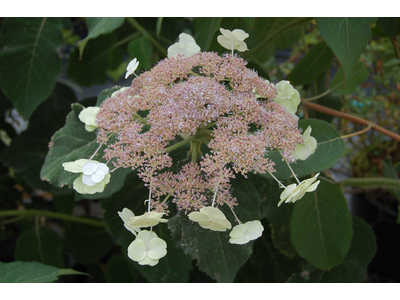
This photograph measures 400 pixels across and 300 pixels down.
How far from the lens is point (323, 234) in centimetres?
64

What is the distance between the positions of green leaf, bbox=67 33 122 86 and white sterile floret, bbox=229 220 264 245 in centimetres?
70

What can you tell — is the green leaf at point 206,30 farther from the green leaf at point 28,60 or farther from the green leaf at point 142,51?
the green leaf at point 28,60

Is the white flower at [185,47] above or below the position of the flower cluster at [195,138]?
above

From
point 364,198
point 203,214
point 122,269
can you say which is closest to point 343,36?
point 203,214

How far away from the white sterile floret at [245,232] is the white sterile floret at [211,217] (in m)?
0.03

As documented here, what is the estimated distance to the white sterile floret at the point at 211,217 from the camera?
1.10 ft

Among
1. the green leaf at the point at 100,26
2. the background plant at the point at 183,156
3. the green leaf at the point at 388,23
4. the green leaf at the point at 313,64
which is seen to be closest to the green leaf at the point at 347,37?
the background plant at the point at 183,156

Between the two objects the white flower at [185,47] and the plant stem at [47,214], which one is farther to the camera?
the plant stem at [47,214]

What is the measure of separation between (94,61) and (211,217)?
2.43 feet

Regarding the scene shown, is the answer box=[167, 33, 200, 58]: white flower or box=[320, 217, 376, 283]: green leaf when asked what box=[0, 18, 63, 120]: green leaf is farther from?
box=[320, 217, 376, 283]: green leaf

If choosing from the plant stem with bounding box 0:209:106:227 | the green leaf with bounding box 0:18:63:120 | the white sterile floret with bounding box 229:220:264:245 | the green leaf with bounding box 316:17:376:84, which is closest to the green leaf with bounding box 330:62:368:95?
the green leaf with bounding box 316:17:376:84

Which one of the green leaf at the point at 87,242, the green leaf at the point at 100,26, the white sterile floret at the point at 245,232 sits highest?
the green leaf at the point at 100,26

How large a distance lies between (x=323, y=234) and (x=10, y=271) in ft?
1.71

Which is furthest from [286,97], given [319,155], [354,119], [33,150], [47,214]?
[47,214]
